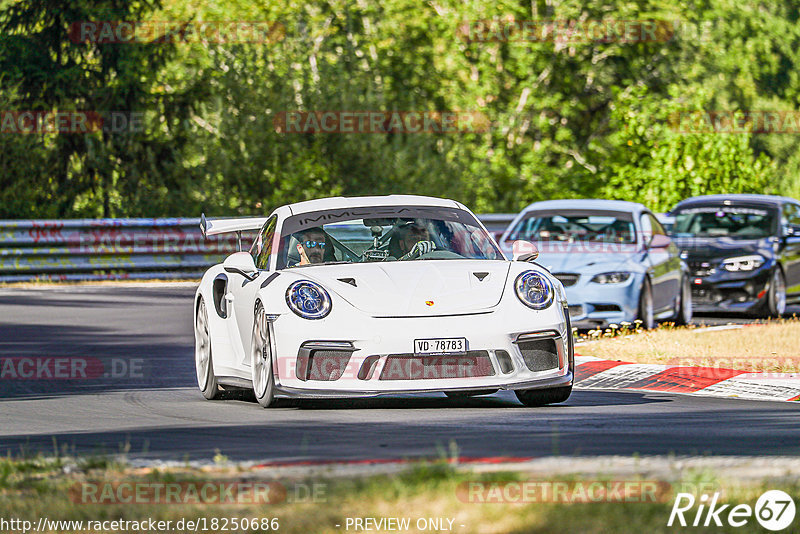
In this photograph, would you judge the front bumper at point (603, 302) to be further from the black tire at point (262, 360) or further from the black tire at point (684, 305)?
the black tire at point (262, 360)

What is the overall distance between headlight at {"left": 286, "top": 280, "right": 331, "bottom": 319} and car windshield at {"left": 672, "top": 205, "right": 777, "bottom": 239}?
12070mm

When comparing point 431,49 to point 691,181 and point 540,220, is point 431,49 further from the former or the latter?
point 540,220

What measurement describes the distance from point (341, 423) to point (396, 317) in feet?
2.73

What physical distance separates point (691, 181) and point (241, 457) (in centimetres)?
2637

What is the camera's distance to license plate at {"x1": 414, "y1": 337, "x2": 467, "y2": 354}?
33.3 feet

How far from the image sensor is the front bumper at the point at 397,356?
10.2 m

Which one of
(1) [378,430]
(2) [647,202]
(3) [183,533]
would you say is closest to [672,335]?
(1) [378,430]

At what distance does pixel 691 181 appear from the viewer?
33375 mm

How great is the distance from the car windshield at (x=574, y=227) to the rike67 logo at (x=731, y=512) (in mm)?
12459

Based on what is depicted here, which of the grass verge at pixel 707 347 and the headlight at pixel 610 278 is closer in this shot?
the grass verge at pixel 707 347

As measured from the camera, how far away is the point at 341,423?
32.1ft

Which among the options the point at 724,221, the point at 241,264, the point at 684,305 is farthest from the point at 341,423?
the point at 724,221

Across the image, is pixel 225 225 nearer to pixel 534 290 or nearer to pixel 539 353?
pixel 534 290

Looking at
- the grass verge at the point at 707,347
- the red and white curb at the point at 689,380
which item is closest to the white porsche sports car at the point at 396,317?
the red and white curb at the point at 689,380
